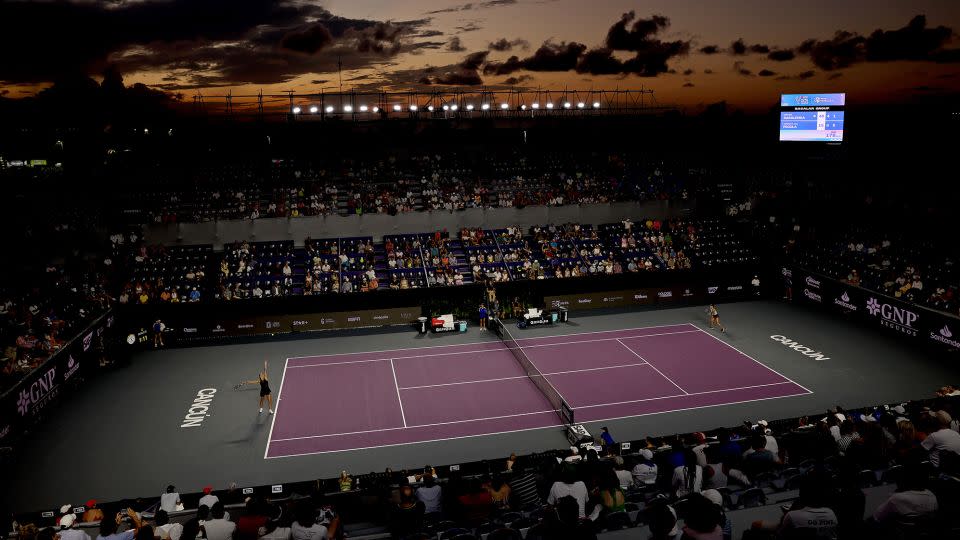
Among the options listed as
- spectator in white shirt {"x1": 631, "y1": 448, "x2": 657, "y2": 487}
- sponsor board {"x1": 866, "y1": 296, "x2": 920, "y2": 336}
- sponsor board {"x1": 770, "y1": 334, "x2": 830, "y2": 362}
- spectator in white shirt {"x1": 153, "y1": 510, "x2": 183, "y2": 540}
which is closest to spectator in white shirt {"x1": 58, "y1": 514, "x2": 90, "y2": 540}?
spectator in white shirt {"x1": 153, "y1": 510, "x2": 183, "y2": 540}

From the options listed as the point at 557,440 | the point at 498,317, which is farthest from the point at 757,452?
the point at 498,317

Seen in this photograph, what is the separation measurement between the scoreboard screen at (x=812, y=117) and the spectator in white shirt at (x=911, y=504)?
113 ft

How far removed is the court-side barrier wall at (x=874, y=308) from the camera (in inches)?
973

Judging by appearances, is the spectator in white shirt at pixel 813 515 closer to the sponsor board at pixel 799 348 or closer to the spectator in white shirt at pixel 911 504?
the spectator in white shirt at pixel 911 504

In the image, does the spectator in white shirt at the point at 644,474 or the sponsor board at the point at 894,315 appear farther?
the sponsor board at the point at 894,315

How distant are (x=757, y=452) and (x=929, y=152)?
41.1 m

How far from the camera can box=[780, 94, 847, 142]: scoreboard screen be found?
36.4 m

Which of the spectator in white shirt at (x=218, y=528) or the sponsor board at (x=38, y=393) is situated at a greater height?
the spectator in white shirt at (x=218, y=528)

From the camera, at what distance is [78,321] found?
2589cm

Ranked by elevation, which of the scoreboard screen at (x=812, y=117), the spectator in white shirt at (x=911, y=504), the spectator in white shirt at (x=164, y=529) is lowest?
the spectator in white shirt at (x=164, y=529)

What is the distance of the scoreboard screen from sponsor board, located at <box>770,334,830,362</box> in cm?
1520

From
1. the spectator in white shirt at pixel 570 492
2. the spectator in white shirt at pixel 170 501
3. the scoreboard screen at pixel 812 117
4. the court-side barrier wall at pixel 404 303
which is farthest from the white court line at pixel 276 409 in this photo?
the scoreboard screen at pixel 812 117

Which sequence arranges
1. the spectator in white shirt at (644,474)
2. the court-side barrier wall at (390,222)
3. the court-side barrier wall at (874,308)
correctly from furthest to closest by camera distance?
the court-side barrier wall at (390,222)
the court-side barrier wall at (874,308)
the spectator in white shirt at (644,474)

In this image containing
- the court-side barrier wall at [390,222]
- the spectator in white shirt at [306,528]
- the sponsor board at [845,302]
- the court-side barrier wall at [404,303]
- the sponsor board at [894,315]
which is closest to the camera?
the spectator in white shirt at [306,528]
